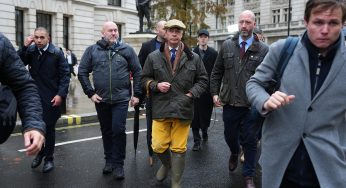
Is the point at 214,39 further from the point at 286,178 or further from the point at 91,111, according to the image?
the point at 286,178

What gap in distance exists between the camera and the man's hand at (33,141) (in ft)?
7.48

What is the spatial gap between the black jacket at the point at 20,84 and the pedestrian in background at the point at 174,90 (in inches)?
98.3

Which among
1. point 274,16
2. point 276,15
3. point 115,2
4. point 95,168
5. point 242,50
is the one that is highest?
point 276,15

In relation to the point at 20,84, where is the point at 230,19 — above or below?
above

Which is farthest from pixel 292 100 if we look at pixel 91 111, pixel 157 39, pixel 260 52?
pixel 91 111

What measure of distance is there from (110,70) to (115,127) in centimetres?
74

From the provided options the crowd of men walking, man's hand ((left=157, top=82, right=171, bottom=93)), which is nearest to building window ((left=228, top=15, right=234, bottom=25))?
the crowd of men walking

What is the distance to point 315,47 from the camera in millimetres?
2586

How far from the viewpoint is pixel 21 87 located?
8.23ft

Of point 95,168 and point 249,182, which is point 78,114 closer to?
point 95,168

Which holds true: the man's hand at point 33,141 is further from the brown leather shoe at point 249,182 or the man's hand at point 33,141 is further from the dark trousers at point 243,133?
the brown leather shoe at point 249,182

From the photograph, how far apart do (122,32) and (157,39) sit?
1347 inches

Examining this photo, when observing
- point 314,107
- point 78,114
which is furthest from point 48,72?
point 78,114

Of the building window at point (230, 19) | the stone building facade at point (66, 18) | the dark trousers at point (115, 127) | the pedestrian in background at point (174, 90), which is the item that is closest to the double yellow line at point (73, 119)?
the dark trousers at point (115, 127)
